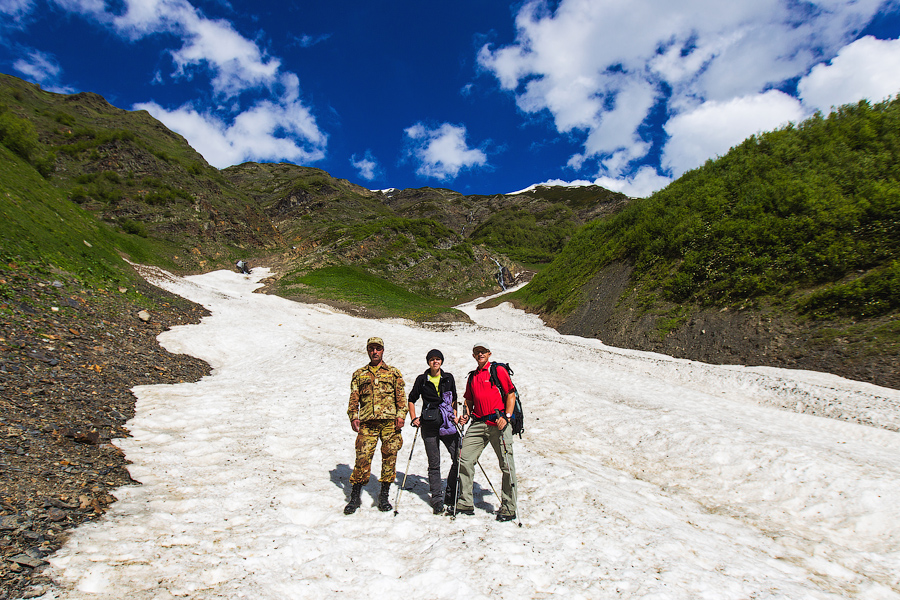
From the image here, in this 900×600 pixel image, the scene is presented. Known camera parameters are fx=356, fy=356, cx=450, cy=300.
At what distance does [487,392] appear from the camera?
6.61 m

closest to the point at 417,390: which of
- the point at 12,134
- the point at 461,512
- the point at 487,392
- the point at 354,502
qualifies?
the point at 487,392

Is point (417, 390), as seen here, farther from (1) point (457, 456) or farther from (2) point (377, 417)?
(1) point (457, 456)

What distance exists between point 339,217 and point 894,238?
106 meters

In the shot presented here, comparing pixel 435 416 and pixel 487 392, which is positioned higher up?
pixel 487 392

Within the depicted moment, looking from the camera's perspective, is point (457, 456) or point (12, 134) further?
point (12, 134)

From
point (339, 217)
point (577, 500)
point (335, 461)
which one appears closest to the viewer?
point (577, 500)

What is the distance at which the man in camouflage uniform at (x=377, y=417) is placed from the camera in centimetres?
641

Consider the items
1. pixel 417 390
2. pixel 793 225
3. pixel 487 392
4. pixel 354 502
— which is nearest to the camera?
pixel 354 502

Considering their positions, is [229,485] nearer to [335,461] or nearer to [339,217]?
[335,461]

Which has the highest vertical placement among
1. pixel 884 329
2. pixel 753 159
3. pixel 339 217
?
pixel 339 217

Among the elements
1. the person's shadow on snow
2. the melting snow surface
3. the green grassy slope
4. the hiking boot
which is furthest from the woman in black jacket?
the green grassy slope

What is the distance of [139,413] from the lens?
8781 millimetres

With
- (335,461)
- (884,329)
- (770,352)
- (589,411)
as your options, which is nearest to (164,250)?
(335,461)

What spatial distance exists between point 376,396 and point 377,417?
1.20 ft
